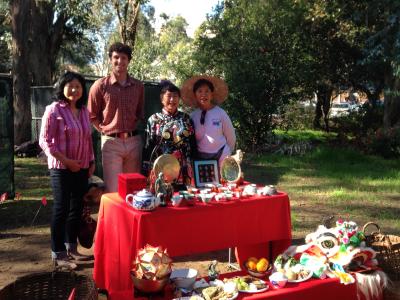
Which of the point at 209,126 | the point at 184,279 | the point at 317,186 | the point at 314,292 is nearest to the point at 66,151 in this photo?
the point at 209,126

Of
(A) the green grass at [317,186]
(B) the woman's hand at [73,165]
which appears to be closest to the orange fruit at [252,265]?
(B) the woman's hand at [73,165]

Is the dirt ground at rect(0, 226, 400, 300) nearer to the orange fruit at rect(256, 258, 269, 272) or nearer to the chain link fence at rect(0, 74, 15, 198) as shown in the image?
the orange fruit at rect(256, 258, 269, 272)

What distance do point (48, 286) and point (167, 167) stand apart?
1210mm

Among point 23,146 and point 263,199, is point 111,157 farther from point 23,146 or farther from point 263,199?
point 23,146

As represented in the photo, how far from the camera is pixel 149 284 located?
293 centimetres

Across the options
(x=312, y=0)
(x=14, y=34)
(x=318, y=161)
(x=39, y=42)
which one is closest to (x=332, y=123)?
(x=312, y=0)

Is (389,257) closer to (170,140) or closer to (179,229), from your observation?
(179,229)

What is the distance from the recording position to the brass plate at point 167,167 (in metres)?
3.74

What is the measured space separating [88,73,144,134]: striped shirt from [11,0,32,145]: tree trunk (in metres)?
7.61

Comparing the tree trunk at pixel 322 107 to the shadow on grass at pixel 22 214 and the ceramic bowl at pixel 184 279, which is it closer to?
the shadow on grass at pixel 22 214

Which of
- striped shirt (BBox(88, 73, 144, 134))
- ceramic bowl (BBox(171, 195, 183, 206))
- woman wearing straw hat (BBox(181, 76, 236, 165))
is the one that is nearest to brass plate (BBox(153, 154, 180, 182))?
ceramic bowl (BBox(171, 195, 183, 206))

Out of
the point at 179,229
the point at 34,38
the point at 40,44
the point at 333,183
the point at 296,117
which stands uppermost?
the point at 34,38

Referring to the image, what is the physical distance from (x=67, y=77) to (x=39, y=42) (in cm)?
1263

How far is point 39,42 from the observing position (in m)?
15.8
